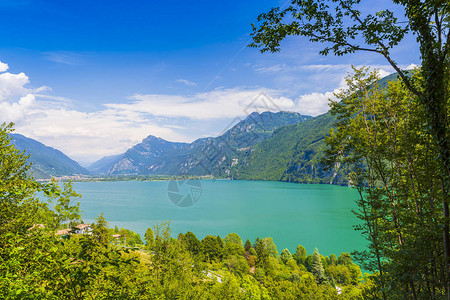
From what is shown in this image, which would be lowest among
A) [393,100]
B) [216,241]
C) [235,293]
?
[216,241]

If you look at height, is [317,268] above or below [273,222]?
above

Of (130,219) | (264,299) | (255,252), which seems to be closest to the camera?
(264,299)

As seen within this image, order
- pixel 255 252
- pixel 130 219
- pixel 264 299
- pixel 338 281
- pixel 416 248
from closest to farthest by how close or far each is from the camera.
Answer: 1. pixel 416 248
2. pixel 264 299
3. pixel 338 281
4. pixel 255 252
5. pixel 130 219

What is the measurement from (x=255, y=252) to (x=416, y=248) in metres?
36.1

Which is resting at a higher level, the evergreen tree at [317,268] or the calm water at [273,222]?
the evergreen tree at [317,268]

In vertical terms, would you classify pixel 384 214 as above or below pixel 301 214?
above

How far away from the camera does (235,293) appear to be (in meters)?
14.8

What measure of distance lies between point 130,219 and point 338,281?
188 ft

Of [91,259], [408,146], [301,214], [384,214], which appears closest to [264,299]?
[384,214]

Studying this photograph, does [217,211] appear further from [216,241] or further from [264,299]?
[264,299]

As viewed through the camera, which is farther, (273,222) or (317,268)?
(273,222)

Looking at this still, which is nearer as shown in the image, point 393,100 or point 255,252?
point 393,100

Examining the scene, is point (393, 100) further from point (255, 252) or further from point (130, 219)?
point (130, 219)

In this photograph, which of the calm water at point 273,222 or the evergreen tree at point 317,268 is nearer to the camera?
the evergreen tree at point 317,268
